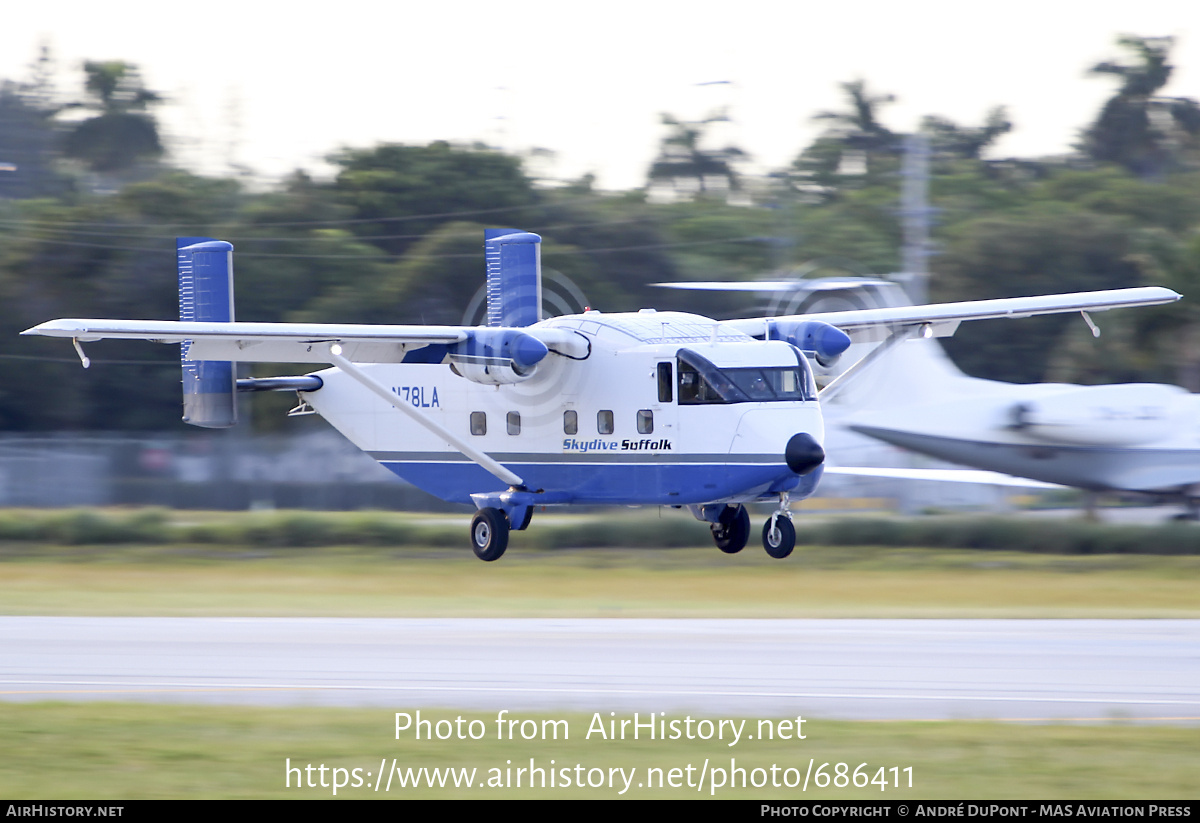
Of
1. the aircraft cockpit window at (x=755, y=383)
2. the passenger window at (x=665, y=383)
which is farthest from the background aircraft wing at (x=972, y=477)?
the passenger window at (x=665, y=383)

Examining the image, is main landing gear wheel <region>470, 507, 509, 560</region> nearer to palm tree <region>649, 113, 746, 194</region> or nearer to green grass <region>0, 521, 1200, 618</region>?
green grass <region>0, 521, 1200, 618</region>

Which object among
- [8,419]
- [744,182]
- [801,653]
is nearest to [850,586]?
[801,653]

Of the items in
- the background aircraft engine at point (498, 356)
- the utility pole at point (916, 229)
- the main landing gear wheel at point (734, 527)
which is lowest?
the main landing gear wheel at point (734, 527)

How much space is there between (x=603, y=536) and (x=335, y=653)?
13283mm

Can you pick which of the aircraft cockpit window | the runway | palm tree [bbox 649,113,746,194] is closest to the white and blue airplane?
the aircraft cockpit window

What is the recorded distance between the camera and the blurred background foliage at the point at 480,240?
137 ft

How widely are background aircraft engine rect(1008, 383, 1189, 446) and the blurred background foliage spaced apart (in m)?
5.13

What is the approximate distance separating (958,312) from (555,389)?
6488 mm

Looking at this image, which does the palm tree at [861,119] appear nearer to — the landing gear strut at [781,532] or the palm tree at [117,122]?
the palm tree at [117,122]

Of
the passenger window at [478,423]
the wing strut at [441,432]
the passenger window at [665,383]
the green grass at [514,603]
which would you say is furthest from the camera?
the passenger window at [478,423]

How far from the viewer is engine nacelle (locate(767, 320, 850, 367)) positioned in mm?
21641

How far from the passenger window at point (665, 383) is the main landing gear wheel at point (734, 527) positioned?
2.73 metres

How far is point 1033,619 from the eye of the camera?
→ 20.4m
